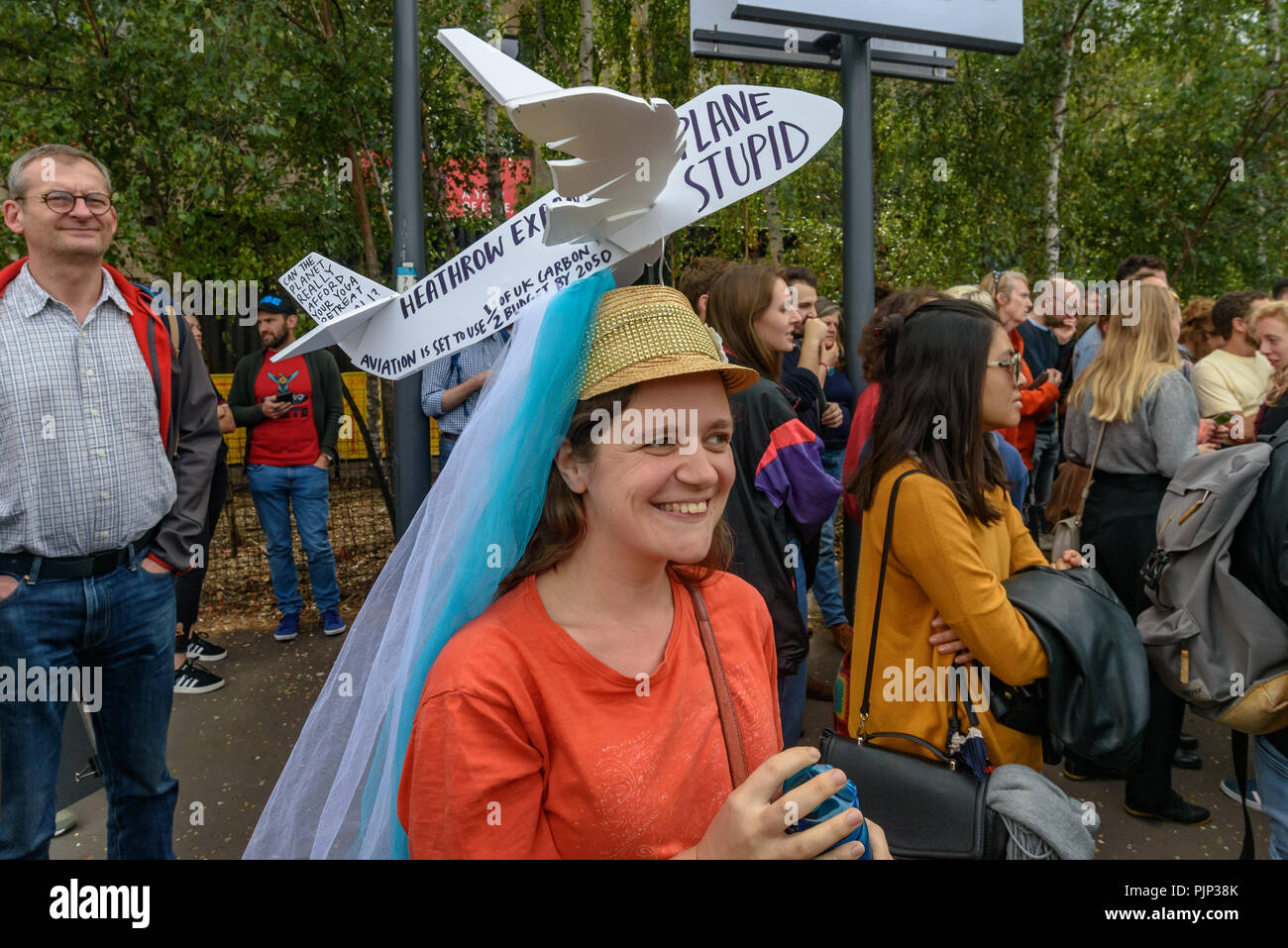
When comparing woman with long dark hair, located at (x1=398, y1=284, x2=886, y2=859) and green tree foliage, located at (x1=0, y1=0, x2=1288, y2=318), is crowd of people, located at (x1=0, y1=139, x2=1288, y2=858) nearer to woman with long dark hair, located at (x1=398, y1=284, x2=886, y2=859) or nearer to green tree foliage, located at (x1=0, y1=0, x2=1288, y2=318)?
woman with long dark hair, located at (x1=398, y1=284, x2=886, y2=859)

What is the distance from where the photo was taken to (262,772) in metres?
4.11

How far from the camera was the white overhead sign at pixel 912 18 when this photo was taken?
4.48 m

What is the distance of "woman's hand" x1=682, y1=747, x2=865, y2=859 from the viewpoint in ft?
3.65

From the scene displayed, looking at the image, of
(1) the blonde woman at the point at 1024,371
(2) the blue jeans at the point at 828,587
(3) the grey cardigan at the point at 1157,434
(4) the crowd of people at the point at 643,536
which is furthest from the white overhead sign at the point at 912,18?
(2) the blue jeans at the point at 828,587

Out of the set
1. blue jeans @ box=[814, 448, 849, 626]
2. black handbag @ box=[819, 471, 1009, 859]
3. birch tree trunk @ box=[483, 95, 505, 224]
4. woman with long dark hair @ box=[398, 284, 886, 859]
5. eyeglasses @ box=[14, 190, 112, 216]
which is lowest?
blue jeans @ box=[814, 448, 849, 626]

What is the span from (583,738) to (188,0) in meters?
5.85

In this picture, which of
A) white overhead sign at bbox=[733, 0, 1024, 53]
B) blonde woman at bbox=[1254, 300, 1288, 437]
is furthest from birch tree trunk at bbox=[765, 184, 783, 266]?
blonde woman at bbox=[1254, 300, 1288, 437]

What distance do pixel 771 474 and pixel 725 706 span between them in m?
1.81

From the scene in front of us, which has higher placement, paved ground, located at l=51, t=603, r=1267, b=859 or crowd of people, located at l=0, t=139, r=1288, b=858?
crowd of people, located at l=0, t=139, r=1288, b=858

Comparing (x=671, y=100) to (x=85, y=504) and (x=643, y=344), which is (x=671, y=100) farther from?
(x=643, y=344)

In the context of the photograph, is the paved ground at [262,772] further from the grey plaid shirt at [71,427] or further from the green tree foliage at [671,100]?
the green tree foliage at [671,100]

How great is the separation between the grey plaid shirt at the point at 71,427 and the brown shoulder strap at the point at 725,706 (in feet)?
6.73

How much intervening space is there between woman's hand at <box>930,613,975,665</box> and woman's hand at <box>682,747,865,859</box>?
4.01ft
